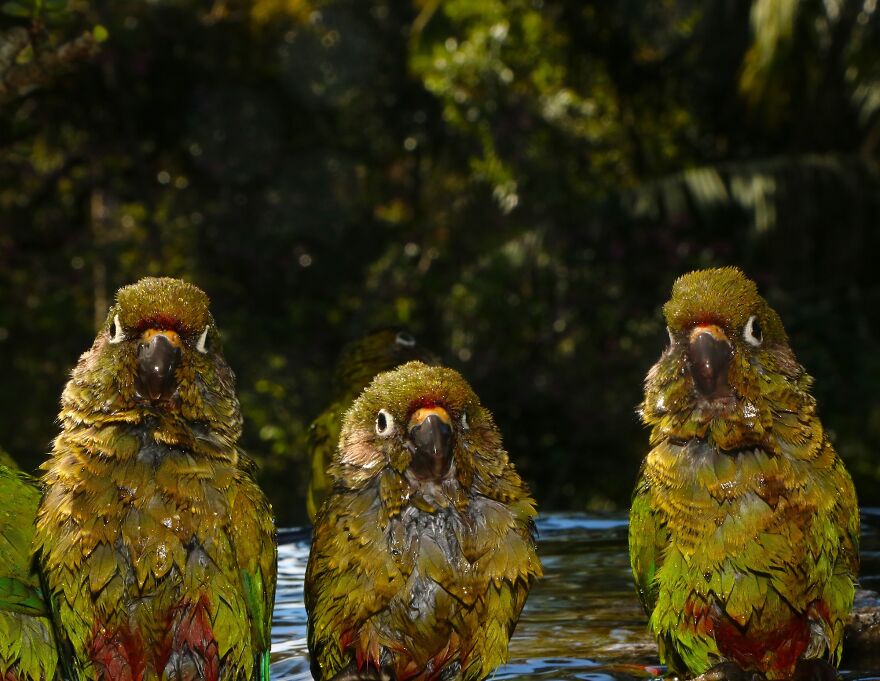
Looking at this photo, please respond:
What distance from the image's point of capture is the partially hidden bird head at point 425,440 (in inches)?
136

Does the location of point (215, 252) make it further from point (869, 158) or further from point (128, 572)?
point (128, 572)

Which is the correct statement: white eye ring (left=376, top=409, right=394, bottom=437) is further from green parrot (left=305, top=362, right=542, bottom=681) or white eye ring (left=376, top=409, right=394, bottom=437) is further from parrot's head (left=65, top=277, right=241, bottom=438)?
parrot's head (left=65, top=277, right=241, bottom=438)

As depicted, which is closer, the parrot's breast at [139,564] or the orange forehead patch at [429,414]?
the parrot's breast at [139,564]

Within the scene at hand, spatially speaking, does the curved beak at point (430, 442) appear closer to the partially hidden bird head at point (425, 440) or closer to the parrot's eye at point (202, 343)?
the partially hidden bird head at point (425, 440)

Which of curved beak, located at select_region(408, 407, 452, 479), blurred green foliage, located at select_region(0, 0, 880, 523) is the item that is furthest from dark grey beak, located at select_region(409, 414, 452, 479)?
blurred green foliage, located at select_region(0, 0, 880, 523)

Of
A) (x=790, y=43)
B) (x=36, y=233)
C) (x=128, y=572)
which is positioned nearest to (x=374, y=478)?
(x=128, y=572)

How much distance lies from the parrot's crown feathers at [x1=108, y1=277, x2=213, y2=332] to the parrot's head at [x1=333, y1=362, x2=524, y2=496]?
0.59 m

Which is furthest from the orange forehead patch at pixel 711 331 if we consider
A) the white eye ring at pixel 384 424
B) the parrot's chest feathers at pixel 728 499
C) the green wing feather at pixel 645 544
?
the white eye ring at pixel 384 424

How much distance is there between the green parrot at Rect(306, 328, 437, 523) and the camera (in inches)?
216

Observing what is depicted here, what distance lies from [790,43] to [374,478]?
1014cm

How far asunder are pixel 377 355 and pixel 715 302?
2.86 metres

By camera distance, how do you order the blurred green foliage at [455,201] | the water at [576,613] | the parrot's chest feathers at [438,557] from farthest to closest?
the blurred green foliage at [455,201] < the water at [576,613] < the parrot's chest feathers at [438,557]

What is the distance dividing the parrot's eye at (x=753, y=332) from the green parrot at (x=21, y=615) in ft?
7.23

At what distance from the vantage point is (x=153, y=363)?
129 inches
